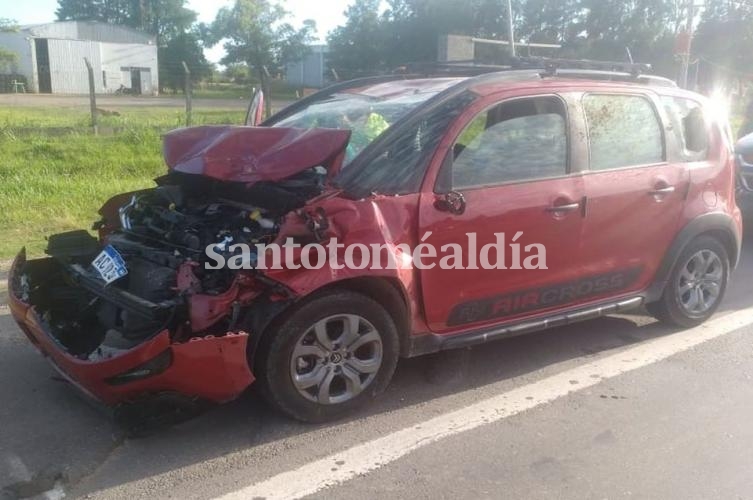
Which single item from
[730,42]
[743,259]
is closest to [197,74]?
[730,42]

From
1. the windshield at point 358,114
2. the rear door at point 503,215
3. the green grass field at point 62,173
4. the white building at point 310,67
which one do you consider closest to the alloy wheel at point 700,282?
the rear door at point 503,215

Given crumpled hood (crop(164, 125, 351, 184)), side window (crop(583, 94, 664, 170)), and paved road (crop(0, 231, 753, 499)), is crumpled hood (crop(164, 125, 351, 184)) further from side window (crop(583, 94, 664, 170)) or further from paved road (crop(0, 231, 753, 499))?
side window (crop(583, 94, 664, 170))

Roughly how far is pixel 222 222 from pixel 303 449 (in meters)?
1.28

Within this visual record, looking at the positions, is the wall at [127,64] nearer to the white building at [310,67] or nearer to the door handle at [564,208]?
the white building at [310,67]

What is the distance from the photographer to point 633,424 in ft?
12.1

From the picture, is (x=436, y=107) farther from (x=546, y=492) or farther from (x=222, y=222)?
(x=546, y=492)

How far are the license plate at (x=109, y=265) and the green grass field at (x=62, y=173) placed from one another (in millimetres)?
3221

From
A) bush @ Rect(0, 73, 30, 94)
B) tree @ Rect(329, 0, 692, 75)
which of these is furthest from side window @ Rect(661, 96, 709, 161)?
bush @ Rect(0, 73, 30, 94)

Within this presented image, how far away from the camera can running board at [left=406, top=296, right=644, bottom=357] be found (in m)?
3.82

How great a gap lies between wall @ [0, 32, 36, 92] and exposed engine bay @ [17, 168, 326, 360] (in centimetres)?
5061


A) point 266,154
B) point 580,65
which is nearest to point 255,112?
point 266,154

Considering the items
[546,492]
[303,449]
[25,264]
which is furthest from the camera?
[25,264]

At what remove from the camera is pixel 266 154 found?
12.2ft

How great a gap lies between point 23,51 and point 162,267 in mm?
54809
